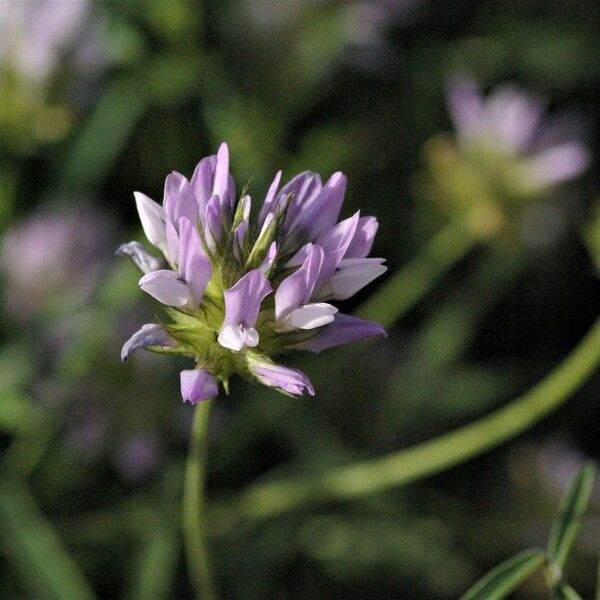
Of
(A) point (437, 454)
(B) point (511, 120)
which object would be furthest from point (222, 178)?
(B) point (511, 120)

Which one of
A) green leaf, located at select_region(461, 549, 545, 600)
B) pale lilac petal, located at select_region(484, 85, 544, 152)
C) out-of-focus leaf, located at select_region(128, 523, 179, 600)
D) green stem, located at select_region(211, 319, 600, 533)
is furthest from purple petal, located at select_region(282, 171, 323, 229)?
pale lilac petal, located at select_region(484, 85, 544, 152)

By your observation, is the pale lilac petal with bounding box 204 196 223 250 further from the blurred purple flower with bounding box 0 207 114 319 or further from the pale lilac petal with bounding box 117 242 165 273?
the blurred purple flower with bounding box 0 207 114 319

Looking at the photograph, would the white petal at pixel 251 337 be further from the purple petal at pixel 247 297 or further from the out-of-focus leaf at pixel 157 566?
the out-of-focus leaf at pixel 157 566

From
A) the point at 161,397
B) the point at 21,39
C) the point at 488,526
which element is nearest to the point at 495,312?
the point at 488,526

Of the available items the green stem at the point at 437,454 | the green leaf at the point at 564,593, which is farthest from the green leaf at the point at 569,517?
the green stem at the point at 437,454

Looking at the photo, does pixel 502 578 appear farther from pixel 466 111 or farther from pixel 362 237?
pixel 466 111
